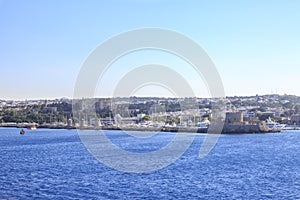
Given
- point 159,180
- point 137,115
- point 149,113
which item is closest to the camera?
point 159,180

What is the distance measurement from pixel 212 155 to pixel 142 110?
65692 mm

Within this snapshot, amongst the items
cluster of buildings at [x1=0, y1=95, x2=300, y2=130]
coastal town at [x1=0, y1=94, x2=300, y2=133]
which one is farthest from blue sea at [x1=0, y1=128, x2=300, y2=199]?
cluster of buildings at [x1=0, y1=95, x2=300, y2=130]

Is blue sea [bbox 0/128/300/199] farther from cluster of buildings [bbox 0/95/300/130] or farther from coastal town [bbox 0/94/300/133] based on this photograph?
cluster of buildings [bbox 0/95/300/130]

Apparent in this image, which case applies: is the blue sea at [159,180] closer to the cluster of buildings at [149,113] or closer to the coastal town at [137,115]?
the coastal town at [137,115]

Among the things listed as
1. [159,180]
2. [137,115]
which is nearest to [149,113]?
[137,115]

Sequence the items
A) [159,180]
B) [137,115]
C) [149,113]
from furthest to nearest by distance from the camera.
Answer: [149,113] < [137,115] < [159,180]

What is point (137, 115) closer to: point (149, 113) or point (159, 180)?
point (149, 113)

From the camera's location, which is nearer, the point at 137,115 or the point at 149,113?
the point at 137,115

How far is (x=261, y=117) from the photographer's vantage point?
77750 millimetres

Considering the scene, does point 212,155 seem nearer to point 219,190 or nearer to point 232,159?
point 232,159

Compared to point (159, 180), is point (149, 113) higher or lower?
higher

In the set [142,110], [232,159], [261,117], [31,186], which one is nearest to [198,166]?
[232,159]

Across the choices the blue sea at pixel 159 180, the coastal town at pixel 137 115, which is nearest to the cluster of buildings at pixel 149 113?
the coastal town at pixel 137 115

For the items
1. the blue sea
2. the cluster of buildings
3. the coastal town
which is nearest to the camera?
the blue sea
